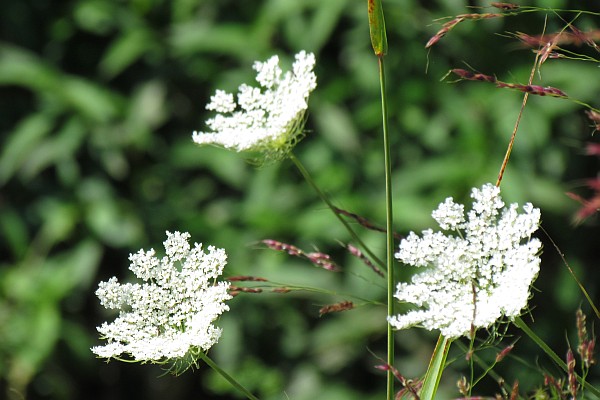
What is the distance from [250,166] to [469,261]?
1.40m

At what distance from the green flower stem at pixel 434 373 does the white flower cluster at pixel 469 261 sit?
29 mm

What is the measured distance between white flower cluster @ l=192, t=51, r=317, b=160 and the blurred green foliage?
104 cm

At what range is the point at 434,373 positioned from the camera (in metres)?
0.56

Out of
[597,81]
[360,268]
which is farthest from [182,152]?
[597,81]

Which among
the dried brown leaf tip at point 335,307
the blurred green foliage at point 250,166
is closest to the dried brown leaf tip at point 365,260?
the dried brown leaf tip at point 335,307

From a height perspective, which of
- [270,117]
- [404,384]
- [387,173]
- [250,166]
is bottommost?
[404,384]

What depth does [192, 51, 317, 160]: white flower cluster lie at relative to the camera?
2.15 ft

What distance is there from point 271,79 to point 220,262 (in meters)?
0.20

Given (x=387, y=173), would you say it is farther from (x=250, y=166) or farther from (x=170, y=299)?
(x=250, y=166)

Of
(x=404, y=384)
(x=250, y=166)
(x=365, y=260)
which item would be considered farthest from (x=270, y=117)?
(x=250, y=166)

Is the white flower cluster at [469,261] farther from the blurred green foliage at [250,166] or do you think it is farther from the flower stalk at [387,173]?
the blurred green foliage at [250,166]

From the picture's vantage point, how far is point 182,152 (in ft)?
6.35

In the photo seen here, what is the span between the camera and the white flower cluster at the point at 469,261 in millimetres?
499

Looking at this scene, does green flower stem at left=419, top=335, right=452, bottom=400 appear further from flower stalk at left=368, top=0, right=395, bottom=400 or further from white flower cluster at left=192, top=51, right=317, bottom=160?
white flower cluster at left=192, top=51, right=317, bottom=160
